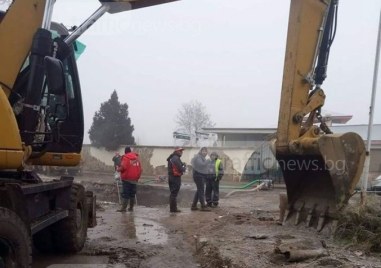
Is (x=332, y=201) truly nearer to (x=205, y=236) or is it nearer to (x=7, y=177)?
(x=205, y=236)

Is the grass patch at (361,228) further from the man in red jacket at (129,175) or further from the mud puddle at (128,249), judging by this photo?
the man in red jacket at (129,175)

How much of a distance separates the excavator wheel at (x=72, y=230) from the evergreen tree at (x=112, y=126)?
29.6 metres

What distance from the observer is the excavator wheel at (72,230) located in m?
6.79

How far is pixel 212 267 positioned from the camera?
612 centimetres

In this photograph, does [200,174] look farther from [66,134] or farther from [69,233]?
[66,134]

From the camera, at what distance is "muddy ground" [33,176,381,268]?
586 cm

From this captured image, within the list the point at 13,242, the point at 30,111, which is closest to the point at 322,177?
the point at 30,111

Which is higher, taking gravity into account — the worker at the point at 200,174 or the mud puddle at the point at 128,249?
the worker at the point at 200,174

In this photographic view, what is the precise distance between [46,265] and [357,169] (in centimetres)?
484

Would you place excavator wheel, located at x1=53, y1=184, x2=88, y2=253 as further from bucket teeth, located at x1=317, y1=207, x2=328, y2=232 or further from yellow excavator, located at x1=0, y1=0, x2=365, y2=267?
bucket teeth, located at x1=317, y1=207, x2=328, y2=232

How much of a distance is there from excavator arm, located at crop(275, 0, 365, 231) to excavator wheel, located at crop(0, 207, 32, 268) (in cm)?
449

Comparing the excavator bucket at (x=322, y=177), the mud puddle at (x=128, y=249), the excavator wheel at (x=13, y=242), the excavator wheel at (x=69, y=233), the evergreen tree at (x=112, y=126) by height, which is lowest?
the mud puddle at (x=128, y=249)

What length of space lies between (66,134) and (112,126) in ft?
112

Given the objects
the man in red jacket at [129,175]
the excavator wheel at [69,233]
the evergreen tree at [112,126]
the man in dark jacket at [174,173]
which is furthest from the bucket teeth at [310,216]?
the evergreen tree at [112,126]
